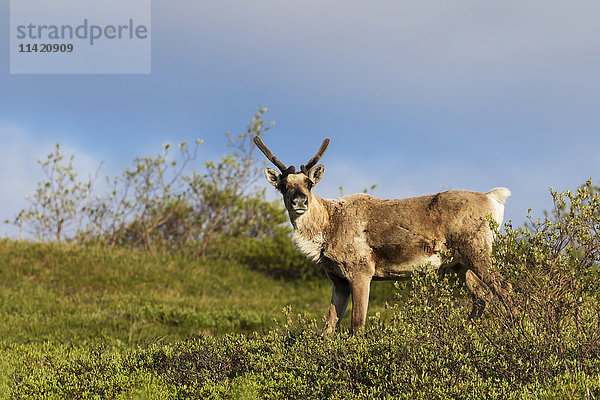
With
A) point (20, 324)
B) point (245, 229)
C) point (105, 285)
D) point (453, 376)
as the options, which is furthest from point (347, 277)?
point (245, 229)

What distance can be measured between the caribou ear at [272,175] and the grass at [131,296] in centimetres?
433

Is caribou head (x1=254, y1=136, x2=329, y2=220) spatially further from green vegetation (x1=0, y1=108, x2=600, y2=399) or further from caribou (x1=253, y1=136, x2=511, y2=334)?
green vegetation (x1=0, y1=108, x2=600, y2=399)

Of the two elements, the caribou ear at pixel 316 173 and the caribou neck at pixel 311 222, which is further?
the caribou ear at pixel 316 173

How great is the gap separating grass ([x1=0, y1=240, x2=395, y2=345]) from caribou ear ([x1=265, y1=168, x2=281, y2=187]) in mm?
4332

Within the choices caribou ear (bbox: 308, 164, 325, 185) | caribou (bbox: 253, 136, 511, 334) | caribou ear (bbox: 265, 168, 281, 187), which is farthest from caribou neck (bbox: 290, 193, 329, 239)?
caribou ear (bbox: 265, 168, 281, 187)

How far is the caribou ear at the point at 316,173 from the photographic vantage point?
875cm

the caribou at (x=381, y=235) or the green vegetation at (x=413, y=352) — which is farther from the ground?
the caribou at (x=381, y=235)

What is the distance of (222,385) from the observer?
616 centimetres

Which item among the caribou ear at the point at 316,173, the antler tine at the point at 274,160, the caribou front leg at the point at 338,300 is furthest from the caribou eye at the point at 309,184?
the caribou front leg at the point at 338,300

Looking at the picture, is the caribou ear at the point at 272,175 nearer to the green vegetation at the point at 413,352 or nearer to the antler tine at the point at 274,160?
the antler tine at the point at 274,160

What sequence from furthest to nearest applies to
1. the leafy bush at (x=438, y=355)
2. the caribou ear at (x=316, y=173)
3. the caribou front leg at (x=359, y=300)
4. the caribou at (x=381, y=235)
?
the caribou ear at (x=316, y=173)
the caribou at (x=381, y=235)
the caribou front leg at (x=359, y=300)
the leafy bush at (x=438, y=355)

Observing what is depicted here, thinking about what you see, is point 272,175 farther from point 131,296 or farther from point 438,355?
point 131,296

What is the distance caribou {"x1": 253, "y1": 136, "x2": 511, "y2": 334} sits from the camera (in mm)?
8328

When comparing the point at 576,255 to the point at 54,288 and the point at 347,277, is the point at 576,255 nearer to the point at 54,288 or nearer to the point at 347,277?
the point at 347,277
